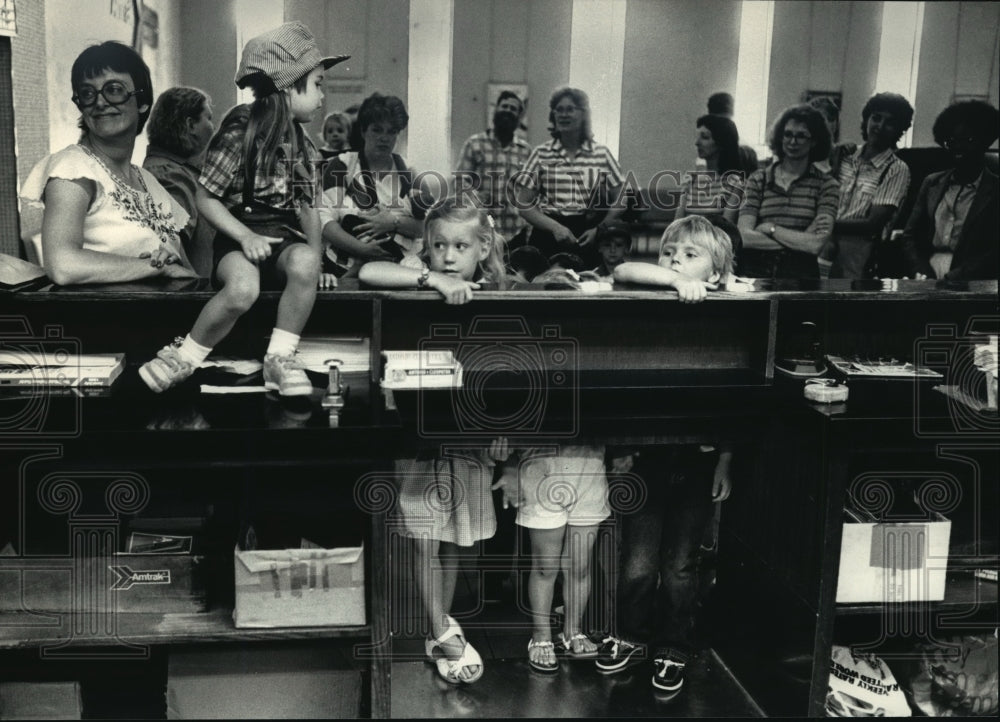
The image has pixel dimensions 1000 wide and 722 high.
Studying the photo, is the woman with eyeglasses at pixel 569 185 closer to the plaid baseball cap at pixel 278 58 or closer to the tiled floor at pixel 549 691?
the plaid baseball cap at pixel 278 58

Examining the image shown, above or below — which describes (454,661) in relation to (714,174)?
below

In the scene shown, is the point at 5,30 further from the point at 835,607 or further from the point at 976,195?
the point at 976,195

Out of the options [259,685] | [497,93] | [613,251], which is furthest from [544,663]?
[497,93]

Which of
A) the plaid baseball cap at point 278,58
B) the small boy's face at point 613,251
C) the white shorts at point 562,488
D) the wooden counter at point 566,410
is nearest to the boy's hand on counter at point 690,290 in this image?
the wooden counter at point 566,410

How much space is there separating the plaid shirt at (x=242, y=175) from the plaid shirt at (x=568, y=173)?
3.31ft

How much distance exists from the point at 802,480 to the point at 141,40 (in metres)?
2.46

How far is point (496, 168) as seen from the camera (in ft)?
12.0

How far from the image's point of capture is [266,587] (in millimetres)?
2637

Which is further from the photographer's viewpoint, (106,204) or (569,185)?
(569,185)

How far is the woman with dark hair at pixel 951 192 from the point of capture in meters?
3.97
